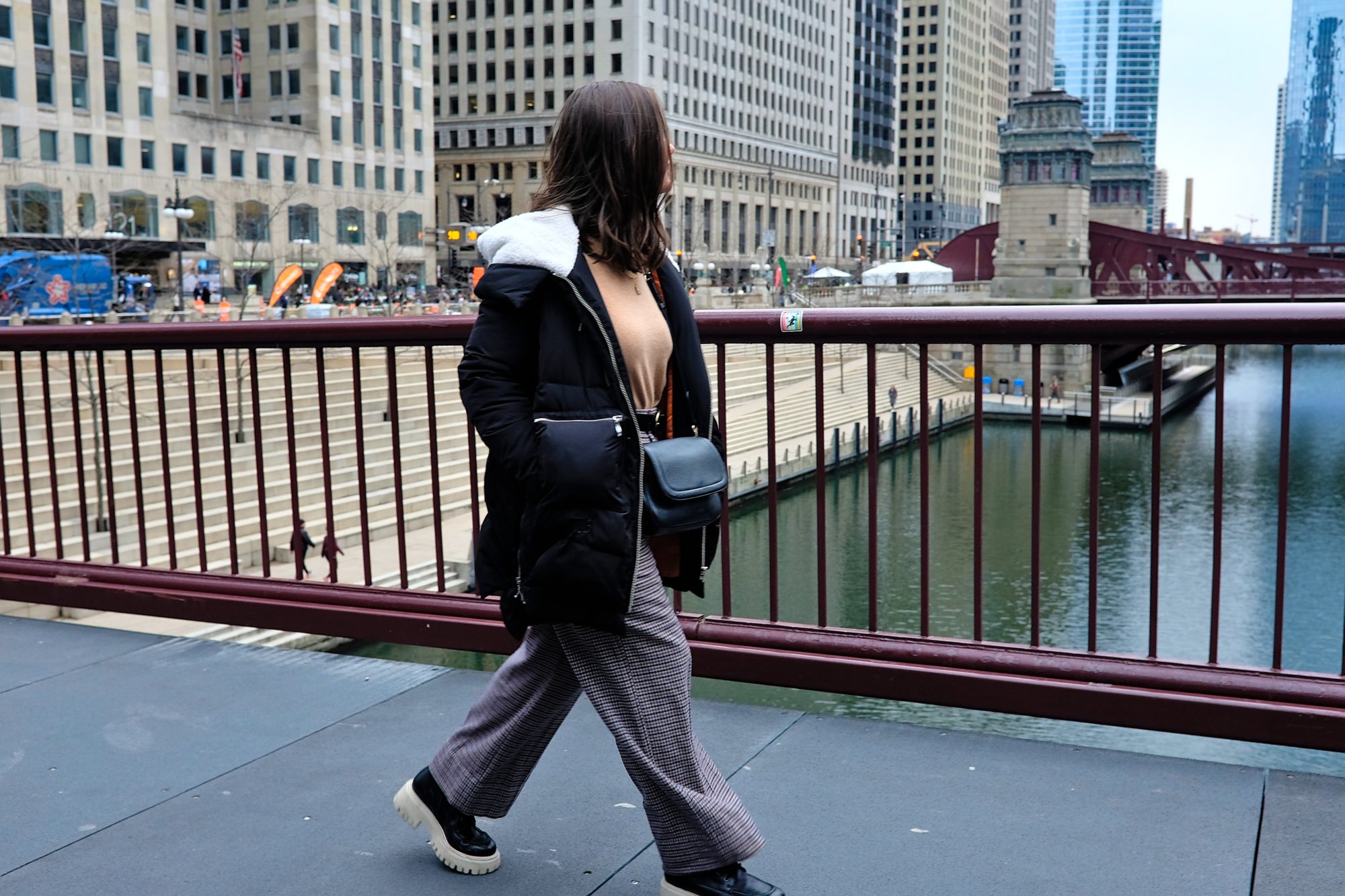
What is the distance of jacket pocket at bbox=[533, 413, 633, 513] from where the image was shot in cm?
260

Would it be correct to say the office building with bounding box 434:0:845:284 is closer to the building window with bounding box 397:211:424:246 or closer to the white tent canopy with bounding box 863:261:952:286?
the building window with bounding box 397:211:424:246

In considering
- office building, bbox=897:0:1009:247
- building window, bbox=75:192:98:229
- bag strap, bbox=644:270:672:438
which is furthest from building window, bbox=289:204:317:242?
office building, bbox=897:0:1009:247

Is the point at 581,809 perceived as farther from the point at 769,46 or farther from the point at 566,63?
the point at 769,46

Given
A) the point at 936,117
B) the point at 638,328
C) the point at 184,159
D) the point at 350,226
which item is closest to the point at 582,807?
the point at 638,328

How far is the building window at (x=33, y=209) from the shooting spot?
56.0 m

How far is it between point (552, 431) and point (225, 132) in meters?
73.6

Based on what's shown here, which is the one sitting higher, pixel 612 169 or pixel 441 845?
A: pixel 612 169

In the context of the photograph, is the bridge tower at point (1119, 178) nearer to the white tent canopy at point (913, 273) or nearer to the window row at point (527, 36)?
the white tent canopy at point (913, 273)

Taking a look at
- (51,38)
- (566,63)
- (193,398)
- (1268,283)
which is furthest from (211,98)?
(193,398)

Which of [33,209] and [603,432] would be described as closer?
[603,432]

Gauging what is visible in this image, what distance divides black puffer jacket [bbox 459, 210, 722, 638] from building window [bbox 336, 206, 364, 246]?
78.1m

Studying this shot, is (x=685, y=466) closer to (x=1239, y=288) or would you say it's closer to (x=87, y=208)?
(x=87, y=208)

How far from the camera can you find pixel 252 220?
6931 cm

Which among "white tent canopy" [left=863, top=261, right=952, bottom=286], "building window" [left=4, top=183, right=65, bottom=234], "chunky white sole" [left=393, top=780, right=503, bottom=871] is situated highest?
"building window" [left=4, top=183, right=65, bottom=234]
